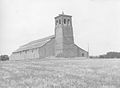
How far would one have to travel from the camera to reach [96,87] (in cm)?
1017

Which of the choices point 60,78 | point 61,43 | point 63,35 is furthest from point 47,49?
point 60,78

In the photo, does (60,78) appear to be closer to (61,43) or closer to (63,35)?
(63,35)

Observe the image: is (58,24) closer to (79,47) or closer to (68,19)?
(68,19)

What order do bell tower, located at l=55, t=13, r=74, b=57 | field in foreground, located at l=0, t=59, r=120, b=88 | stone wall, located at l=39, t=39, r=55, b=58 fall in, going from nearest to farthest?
field in foreground, located at l=0, t=59, r=120, b=88
bell tower, located at l=55, t=13, r=74, b=57
stone wall, located at l=39, t=39, r=55, b=58

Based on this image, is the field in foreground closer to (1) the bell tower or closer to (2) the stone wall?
(2) the stone wall

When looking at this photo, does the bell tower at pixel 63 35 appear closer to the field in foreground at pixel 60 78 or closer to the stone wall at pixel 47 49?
the stone wall at pixel 47 49

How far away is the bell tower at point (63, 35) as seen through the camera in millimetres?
79938

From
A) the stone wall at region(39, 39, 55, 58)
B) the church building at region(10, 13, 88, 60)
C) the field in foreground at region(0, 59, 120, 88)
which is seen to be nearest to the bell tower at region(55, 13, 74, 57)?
the church building at region(10, 13, 88, 60)

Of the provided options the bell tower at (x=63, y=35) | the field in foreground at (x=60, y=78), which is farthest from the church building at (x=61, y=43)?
the field in foreground at (x=60, y=78)

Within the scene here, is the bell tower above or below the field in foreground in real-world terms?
above

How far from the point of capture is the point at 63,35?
79812 millimetres

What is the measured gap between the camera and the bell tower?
79.9m

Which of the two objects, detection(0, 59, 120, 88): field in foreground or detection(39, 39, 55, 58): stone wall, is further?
detection(39, 39, 55, 58): stone wall

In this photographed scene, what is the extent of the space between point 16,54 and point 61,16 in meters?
40.9
